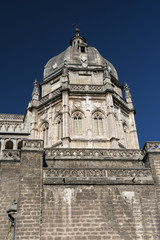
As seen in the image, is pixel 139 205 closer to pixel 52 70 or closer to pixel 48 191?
pixel 48 191

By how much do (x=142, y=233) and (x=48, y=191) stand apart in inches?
181

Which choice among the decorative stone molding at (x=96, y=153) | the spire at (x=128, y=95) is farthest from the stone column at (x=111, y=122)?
the decorative stone molding at (x=96, y=153)

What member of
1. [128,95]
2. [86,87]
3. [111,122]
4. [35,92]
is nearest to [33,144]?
[111,122]

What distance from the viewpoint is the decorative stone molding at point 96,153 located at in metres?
17.1

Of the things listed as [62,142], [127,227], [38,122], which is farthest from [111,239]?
[38,122]

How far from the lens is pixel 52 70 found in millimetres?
29766

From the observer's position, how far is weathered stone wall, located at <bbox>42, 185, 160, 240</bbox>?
13.0 metres

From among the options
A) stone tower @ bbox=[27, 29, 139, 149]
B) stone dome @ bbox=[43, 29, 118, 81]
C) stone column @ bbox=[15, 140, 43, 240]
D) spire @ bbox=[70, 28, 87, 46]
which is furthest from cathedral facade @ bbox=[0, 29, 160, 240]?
spire @ bbox=[70, 28, 87, 46]

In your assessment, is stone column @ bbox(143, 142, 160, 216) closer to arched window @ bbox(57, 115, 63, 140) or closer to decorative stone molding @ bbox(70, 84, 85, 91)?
arched window @ bbox(57, 115, 63, 140)

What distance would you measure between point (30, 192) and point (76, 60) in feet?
59.9

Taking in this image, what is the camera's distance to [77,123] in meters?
24.2

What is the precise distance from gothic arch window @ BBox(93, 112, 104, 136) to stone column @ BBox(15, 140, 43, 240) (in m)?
9.36

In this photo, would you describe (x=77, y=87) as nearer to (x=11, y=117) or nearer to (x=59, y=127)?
(x=59, y=127)

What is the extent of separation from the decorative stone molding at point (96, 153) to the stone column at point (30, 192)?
84.1 inches
